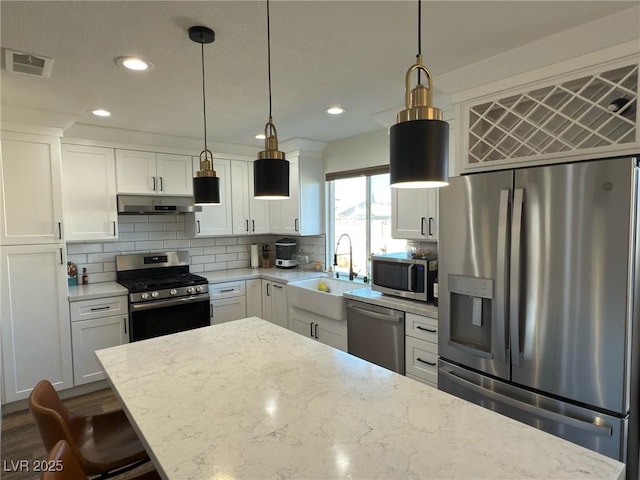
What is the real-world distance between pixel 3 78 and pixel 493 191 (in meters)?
2.95

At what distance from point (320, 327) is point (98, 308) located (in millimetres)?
2031

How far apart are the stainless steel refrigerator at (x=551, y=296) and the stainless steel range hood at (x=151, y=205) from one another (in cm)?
274

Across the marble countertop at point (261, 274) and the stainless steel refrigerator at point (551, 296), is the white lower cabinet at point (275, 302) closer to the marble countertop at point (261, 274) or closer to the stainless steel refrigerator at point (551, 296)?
the marble countertop at point (261, 274)

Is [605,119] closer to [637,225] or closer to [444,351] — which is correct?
[637,225]

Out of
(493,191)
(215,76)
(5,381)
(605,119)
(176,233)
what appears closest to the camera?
(605,119)

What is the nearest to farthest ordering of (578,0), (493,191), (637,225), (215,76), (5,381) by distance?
(578,0)
(637,225)
(493,191)
(215,76)
(5,381)

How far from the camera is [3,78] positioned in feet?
7.20

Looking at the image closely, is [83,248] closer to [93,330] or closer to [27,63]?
[93,330]

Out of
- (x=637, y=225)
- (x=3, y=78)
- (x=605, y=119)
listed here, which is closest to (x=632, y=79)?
(x=605, y=119)

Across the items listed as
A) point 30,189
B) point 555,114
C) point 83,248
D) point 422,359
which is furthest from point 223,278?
point 555,114

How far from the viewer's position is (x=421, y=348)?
2.63m

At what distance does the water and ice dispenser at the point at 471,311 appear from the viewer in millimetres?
2072

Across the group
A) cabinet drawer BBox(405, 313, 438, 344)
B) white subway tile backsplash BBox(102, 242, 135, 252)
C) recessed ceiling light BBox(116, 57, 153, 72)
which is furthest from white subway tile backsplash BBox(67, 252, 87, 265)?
cabinet drawer BBox(405, 313, 438, 344)

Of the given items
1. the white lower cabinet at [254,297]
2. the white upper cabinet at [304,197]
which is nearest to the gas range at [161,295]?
the white lower cabinet at [254,297]
